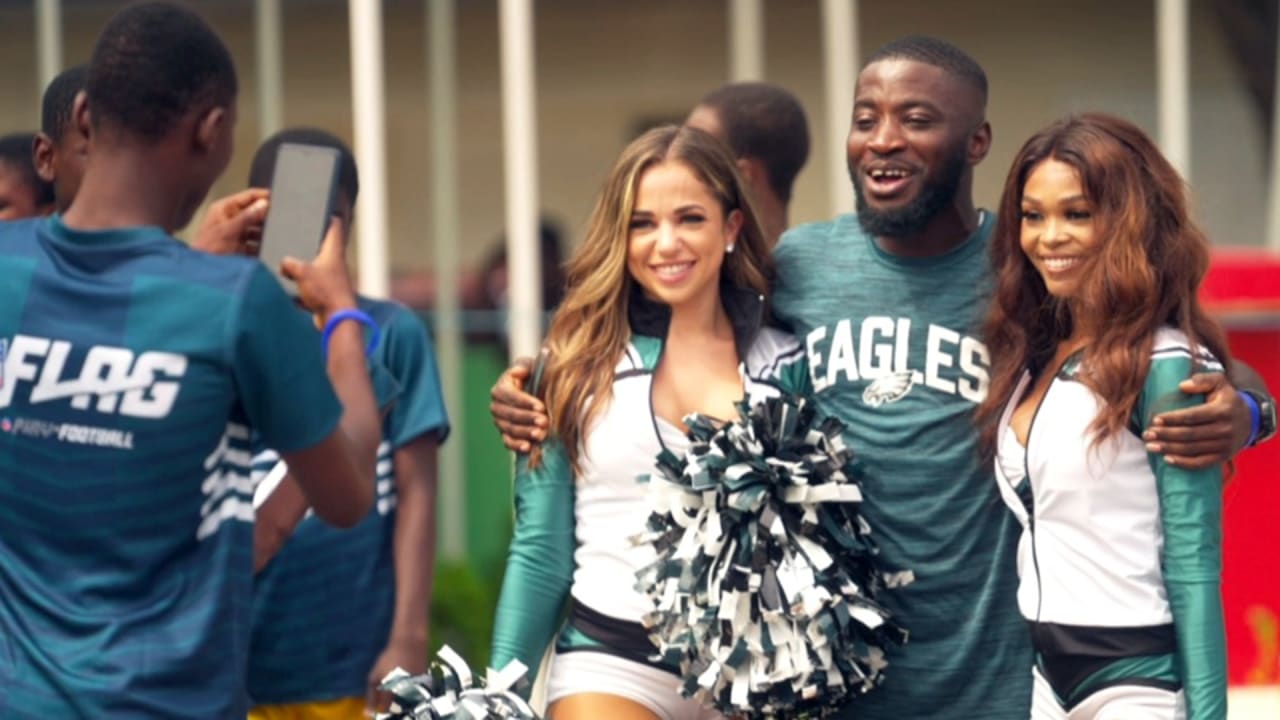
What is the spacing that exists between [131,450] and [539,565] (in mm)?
1302

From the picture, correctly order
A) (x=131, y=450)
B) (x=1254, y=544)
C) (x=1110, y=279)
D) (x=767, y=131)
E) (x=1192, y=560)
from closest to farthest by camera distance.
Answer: (x=131, y=450)
(x=1192, y=560)
(x=1110, y=279)
(x=767, y=131)
(x=1254, y=544)

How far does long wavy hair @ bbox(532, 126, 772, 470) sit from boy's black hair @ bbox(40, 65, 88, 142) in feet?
3.63

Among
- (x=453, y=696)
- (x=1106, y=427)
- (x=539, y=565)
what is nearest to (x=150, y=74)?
(x=453, y=696)

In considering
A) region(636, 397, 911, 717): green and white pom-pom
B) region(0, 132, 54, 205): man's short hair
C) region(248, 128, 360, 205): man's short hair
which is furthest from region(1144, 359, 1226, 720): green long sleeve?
region(0, 132, 54, 205): man's short hair

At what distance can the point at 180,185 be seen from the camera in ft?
12.0

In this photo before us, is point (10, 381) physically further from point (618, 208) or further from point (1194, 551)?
point (1194, 551)

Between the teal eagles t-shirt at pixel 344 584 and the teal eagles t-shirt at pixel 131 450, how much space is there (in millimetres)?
1443

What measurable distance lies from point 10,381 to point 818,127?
10.6 meters

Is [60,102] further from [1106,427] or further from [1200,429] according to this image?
[1200,429]

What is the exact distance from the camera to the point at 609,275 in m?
4.77

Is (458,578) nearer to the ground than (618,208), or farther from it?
nearer to the ground

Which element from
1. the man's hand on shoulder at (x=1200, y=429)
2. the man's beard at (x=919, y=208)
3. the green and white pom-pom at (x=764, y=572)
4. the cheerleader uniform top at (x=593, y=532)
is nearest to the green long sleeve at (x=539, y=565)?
the cheerleader uniform top at (x=593, y=532)

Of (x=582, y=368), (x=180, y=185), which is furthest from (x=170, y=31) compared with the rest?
(x=582, y=368)

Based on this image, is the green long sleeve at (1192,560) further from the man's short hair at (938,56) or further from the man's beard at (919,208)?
the man's short hair at (938,56)
